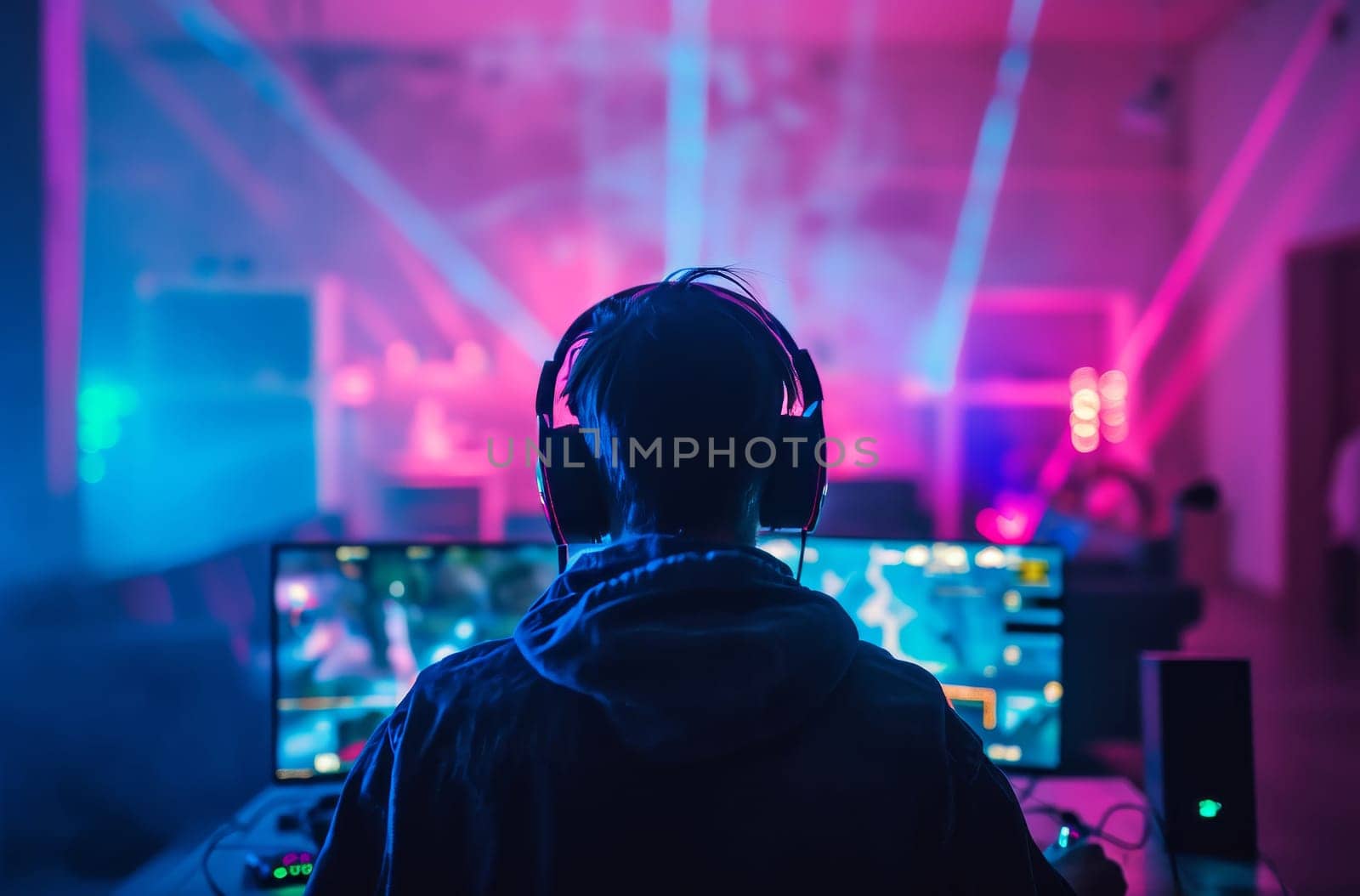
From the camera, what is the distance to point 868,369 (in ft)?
21.7

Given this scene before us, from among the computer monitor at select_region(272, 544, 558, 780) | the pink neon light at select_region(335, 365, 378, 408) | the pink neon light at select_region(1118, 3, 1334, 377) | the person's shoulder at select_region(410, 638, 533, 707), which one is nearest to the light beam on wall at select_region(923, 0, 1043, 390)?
the pink neon light at select_region(1118, 3, 1334, 377)

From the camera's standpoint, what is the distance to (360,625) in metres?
1.40

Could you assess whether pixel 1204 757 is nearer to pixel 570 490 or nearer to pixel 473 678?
pixel 570 490

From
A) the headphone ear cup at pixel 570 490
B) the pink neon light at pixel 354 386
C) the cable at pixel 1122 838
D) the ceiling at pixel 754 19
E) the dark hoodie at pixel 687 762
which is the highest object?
the ceiling at pixel 754 19

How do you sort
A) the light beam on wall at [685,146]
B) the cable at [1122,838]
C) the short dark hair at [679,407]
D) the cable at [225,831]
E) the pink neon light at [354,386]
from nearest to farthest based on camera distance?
the short dark hair at [679,407] < the cable at [225,831] < the cable at [1122,838] < the pink neon light at [354,386] < the light beam on wall at [685,146]

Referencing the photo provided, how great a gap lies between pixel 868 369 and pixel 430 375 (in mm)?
3284

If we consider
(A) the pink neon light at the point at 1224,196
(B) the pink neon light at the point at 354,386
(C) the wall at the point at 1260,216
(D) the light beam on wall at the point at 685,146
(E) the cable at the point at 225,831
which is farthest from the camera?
(D) the light beam on wall at the point at 685,146

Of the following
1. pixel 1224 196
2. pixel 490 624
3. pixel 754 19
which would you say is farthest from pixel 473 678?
pixel 1224 196

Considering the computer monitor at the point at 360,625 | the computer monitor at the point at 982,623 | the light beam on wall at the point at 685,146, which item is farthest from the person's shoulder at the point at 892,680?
the light beam on wall at the point at 685,146

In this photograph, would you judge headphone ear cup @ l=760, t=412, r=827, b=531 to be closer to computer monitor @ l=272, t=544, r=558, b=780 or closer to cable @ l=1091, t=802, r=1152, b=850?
computer monitor @ l=272, t=544, r=558, b=780

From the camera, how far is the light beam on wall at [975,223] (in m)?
6.52

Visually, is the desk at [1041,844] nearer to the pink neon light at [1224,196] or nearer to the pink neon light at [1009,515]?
the pink neon light at [1009,515]

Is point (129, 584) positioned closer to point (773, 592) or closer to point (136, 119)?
point (773, 592)

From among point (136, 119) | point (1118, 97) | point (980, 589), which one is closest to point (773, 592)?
point (980, 589)
